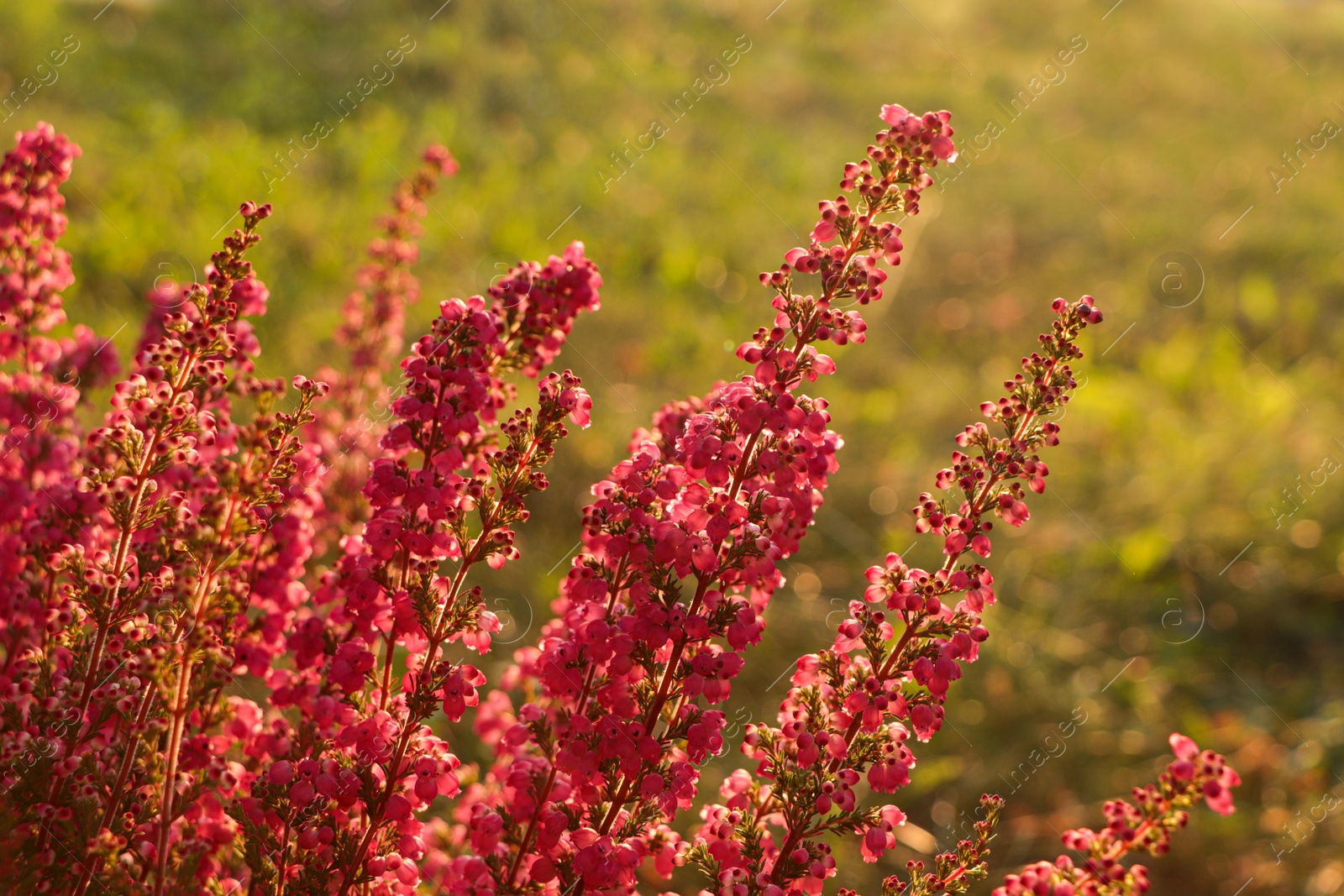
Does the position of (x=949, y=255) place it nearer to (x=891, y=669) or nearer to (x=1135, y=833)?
(x=891, y=669)

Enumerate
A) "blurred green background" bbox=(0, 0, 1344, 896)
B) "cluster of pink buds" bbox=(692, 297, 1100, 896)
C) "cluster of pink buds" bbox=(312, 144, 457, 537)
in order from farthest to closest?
"blurred green background" bbox=(0, 0, 1344, 896) < "cluster of pink buds" bbox=(312, 144, 457, 537) < "cluster of pink buds" bbox=(692, 297, 1100, 896)

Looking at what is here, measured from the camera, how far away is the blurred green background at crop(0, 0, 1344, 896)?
463cm

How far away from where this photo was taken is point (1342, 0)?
16.8 metres

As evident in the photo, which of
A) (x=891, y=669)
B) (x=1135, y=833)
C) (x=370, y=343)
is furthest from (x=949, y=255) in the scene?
(x=1135, y=833)

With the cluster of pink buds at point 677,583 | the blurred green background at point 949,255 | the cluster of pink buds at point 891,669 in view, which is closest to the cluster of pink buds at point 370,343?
the blurred green background at point 949,255

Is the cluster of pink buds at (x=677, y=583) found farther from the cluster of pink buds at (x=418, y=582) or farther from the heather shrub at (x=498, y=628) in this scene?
the cluster of pink buds at (x=418, y=582)

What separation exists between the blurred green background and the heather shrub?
100 cm

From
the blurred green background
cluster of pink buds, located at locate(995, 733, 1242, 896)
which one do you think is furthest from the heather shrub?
the blurred green background

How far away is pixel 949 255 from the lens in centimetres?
923

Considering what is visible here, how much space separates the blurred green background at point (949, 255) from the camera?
463cm

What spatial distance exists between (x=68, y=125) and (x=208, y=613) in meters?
7.99

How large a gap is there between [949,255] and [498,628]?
817 centimetres

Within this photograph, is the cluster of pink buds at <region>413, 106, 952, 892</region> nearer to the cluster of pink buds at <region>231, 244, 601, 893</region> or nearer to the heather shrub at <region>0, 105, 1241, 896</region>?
the heather shrub at <region>0, 105, 1241, 896</region>

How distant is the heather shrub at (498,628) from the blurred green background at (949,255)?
996 mm
